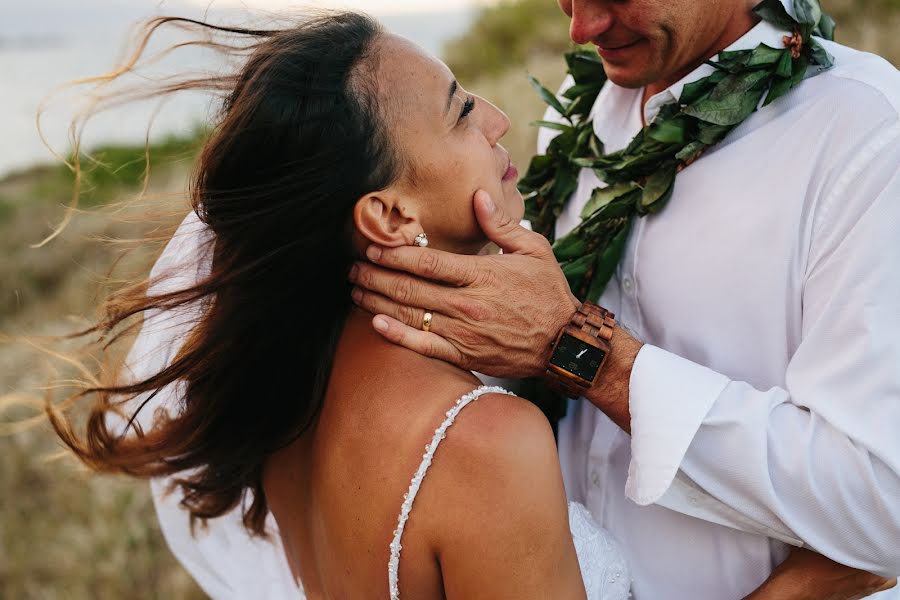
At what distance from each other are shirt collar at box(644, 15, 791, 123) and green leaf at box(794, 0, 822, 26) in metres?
0.03

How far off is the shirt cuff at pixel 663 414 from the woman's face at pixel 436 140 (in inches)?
23.4

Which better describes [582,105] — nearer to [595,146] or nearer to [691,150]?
[595,146]

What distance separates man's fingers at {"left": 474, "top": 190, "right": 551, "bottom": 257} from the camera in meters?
2.14

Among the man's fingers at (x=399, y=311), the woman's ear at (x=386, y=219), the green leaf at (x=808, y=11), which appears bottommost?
the man's fingers at (x=399, y=311)

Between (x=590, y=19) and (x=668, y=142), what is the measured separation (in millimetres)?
432

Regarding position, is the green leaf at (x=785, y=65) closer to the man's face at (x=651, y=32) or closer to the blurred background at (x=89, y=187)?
the man's face at (x=651, y=32)

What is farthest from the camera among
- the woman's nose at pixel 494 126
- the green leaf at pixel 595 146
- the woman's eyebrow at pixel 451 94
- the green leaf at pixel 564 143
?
the green leaf at pixel 564 143

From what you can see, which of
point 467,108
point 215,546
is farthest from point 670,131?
point 215,546

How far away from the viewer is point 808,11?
7.64 feet

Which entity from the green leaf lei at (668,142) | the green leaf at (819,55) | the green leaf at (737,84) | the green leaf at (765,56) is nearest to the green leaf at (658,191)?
the green leaf lei at (668,142)

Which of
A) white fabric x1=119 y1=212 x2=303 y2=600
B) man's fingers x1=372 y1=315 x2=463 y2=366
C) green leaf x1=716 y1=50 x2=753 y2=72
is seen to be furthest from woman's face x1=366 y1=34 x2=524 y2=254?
white fabric x1=119 y1=212 x2=303 y2=600

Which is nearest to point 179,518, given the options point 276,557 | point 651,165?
point 276,557

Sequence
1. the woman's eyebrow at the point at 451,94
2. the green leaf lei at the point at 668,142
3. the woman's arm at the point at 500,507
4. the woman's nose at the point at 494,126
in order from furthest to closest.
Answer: the green leaf lei at the point at 668,142 < the woman's nose at the point at 494,126 < the woman's eyebrow at the point at 451,94 < the woman's arm at the point at 500,507

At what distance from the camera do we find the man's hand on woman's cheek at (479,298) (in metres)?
2.04
